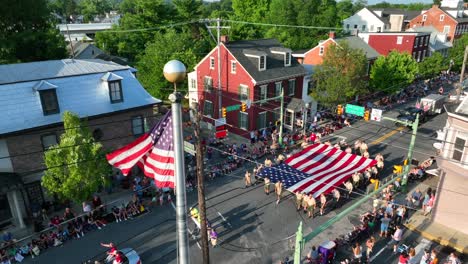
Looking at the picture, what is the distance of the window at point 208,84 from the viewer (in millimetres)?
35938

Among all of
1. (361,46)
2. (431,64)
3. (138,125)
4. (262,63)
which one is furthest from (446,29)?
(138,125)

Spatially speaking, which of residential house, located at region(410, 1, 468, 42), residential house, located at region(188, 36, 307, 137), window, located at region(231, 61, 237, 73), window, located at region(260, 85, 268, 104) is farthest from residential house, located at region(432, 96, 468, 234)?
residential house, located at region(410, 1, 468, 42)

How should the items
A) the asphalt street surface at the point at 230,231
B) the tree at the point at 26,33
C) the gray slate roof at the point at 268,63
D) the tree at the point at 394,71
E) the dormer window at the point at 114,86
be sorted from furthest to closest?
1. the tree at the point at 394,71
2. the tree at the point at 26,33
3. the gray slate roof at the point at 268,63
4. the dormer window at the point at 114,86
5. the asphalt street surface at the point at 230,231

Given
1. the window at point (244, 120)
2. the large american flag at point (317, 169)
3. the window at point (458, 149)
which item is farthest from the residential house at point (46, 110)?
the window at point (458, 149)

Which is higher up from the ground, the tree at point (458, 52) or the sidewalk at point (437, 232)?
the tree at point (458, 52)

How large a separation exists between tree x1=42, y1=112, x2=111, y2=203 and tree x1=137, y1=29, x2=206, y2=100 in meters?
18.4

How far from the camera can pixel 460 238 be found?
18.4 meters

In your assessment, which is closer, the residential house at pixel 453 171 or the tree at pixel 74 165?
the residential house at pixel 453 171

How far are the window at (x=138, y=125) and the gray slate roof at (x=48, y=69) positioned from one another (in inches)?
154

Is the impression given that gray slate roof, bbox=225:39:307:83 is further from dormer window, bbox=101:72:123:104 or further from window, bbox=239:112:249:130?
dormer window, bbox=101:72:123:104

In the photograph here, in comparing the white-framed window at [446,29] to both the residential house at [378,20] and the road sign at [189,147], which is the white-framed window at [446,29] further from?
the road sign at [189,147]

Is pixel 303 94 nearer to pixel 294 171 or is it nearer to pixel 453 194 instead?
pixel 294 171

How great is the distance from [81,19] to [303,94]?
13958cm

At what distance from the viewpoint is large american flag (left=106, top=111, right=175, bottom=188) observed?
838cm
